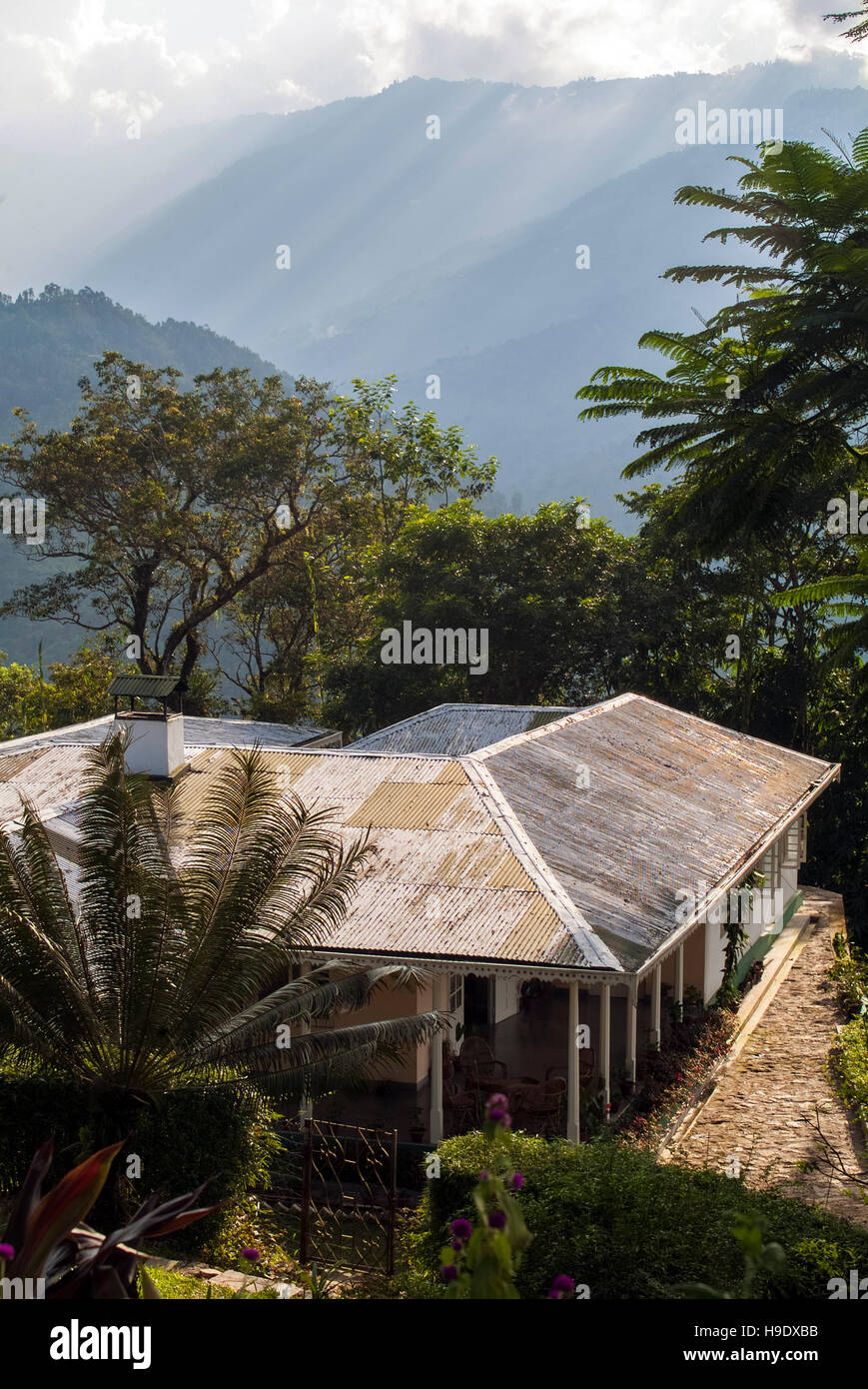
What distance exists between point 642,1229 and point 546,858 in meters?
6.93

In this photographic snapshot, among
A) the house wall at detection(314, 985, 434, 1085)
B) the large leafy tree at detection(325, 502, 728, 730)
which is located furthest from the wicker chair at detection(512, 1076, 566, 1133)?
the large leafy tree at detection(325, 502, 728, 730)

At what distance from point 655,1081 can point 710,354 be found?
9.50m

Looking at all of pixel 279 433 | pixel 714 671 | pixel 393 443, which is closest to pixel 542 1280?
pixel 714 671

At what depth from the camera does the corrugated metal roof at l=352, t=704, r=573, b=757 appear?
83.3 feet

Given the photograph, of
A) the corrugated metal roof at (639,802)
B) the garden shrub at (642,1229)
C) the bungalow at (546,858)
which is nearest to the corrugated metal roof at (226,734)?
the bungalow at (546,858)

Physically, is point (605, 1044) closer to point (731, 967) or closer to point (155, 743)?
point (731, 967)

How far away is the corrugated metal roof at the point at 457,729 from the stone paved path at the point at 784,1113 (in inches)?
296

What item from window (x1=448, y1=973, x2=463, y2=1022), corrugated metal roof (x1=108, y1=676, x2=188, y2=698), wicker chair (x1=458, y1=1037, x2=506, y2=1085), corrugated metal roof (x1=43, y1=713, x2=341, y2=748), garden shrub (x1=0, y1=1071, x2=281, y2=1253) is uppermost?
corrugated metal roof (x1=108, y1=676, x2=188, y2=698)

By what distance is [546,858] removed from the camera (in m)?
15.7

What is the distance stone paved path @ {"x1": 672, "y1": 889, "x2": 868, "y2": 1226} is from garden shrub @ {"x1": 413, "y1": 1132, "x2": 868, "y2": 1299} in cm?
154

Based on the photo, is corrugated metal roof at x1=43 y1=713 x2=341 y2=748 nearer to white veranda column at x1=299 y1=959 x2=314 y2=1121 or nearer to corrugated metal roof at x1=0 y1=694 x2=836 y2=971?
corrugated metal roof at x1=0 y1=694 x2=836 y2=971

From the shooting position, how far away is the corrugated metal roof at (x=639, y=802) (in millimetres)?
15375

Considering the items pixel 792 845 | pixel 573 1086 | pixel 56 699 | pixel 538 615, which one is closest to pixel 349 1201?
pixel 573 1086
